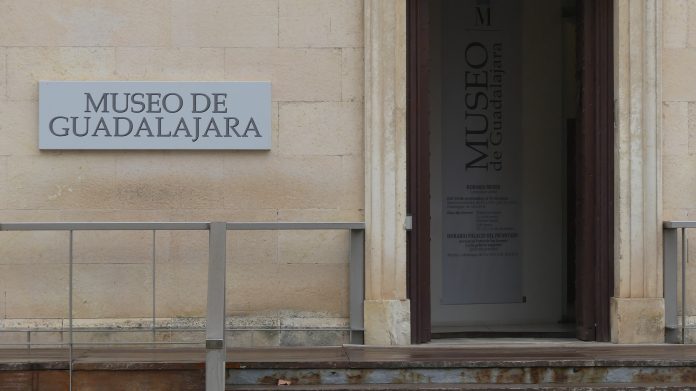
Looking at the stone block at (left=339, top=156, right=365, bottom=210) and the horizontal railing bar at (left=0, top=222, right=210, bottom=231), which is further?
the stone block at (left=339, top=156, right=365, bottom=210)

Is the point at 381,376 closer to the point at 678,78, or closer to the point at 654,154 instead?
the point at 654,154

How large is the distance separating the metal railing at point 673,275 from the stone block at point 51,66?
4685 millimetres

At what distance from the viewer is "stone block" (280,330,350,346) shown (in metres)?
8.54

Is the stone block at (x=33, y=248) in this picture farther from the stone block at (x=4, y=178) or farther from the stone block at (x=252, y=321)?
the stone block at (x=252, y=321)

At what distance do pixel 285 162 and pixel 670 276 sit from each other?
325 centimetres

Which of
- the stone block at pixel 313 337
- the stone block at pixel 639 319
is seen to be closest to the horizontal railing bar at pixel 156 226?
the stone block at pixel 313 337

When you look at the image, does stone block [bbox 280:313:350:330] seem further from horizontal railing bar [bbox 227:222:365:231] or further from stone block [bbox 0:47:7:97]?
stone block [bbox 0:47:7:97]

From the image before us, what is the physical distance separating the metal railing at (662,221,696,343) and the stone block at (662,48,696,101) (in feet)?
3.49

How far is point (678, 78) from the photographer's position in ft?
28.8

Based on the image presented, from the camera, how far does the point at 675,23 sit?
8773 mm

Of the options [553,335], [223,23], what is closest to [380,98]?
[223,23]

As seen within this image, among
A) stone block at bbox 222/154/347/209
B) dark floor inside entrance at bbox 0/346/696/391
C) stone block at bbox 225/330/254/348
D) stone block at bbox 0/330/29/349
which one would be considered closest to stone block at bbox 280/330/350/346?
stone block at bbox 225/330/254/348

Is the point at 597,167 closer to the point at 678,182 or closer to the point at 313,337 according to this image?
the point at 678,182

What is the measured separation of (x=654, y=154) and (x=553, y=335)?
1.88 meters
